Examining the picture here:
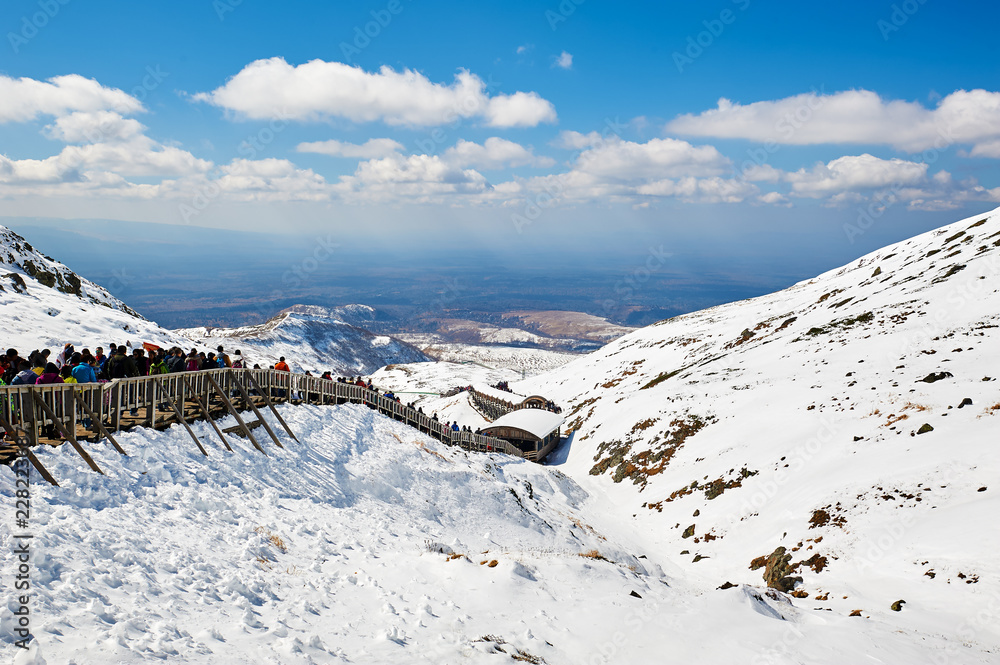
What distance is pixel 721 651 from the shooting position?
9023 millimetres

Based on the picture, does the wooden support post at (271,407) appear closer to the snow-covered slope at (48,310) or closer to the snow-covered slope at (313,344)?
the snow-covered slope at (48,310)

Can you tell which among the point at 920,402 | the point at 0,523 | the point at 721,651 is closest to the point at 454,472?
the point at 721,651

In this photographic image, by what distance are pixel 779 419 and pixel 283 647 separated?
23.9 meters

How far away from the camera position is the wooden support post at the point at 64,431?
1009cm

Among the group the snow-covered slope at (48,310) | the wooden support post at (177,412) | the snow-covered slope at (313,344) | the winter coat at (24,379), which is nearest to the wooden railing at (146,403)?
the wooden support post at (177,412)

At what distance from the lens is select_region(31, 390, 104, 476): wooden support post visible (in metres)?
10.1

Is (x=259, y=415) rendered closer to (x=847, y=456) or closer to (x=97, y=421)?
(x=97, y=421)

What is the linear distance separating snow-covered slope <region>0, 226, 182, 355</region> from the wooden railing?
58.5 feet

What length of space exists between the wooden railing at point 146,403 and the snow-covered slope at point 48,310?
702 inches

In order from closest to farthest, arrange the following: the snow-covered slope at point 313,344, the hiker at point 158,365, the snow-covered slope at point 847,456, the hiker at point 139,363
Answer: the snow-covered slope at point 847,456, the hiker at point 139,363, the hiker at point 158,365, the snow-covered slope at point 313,344

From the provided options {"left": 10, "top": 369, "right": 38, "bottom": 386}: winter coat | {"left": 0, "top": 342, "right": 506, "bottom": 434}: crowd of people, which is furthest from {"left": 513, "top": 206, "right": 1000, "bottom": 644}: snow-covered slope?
{"left": 0, "top": 342, "right": 506, "bottom": 434}: crowd of people

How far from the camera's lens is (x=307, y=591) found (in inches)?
375

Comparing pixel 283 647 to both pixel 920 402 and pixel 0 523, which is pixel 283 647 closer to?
pixel 0 523

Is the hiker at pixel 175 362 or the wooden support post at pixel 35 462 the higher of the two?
the hiker at pixel 175 362
